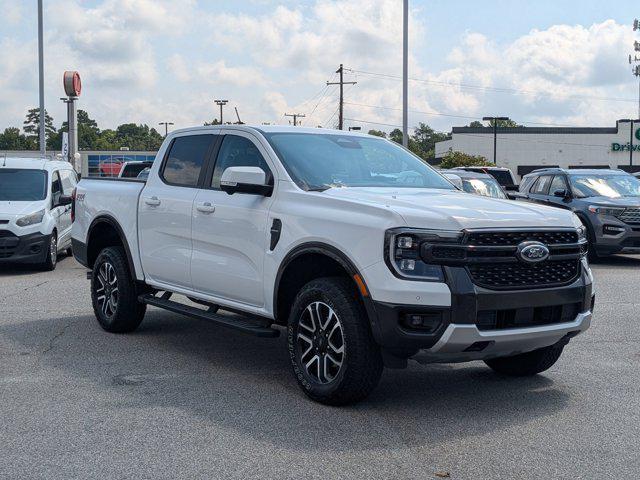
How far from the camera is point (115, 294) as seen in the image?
28.4ft

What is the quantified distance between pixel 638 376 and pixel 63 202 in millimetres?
11330

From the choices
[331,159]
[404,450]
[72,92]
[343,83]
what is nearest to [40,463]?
[404,450]

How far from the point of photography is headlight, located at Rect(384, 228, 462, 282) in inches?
212

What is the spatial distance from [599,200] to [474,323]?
38.5ft

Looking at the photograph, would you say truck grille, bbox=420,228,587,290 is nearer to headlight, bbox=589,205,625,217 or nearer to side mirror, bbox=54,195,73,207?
headlight, bbox=589,205,625,217

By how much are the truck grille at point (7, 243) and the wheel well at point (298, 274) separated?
883cm

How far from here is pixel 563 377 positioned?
22.4ft

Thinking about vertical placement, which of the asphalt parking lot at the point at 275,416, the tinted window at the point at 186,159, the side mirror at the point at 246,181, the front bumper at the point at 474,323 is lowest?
the asphalt parking lot at the point at 275,416

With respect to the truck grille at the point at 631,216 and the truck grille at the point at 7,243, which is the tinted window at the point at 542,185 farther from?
the truck grille at the point at 7,243

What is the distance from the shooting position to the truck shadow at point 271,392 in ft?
17.7

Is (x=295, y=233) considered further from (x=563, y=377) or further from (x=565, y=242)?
(x=563, y=377)

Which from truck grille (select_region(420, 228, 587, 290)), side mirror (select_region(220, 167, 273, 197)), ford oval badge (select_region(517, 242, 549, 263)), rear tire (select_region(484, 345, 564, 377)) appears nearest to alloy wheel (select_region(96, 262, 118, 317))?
side mirror (select_region(220, 167, 273, 197))

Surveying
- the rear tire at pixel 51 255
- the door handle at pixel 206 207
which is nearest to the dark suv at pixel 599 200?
the rear tire at pixel 51 255

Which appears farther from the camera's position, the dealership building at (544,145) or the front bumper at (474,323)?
the dealership building at (544,145)
